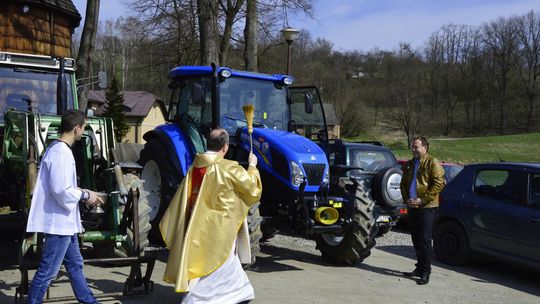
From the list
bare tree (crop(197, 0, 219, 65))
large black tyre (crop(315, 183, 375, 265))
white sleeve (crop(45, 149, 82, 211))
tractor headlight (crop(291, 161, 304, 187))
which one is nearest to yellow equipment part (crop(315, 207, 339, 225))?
large black tyre (crop(315, 183, 375, 265))

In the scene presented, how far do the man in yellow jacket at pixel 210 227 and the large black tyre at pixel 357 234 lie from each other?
3004mm

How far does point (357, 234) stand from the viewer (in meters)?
8.16

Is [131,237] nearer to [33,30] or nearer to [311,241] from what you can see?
[311,241]

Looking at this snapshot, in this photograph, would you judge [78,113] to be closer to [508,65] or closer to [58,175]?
[58,175]

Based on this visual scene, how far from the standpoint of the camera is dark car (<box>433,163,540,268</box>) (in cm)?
804

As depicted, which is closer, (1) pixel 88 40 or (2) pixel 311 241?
(2) pixel 311 241

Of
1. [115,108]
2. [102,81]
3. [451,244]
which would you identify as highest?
[115,108]

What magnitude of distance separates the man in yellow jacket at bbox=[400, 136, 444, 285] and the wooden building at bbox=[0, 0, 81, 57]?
690 inches

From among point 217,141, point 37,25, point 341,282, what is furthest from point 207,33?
point 217,141

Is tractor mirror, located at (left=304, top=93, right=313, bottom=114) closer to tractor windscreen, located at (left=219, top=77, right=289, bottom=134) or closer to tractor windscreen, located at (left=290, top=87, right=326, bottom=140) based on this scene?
tractor windscreen, located at (left=290, top=87, right=326, bottom=140)

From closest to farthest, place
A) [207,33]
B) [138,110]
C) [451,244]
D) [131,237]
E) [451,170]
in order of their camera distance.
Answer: [131,237], [451,244], [451,170], [207,33], [138,110]

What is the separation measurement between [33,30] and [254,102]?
15.9 m

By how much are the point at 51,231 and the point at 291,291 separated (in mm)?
3017

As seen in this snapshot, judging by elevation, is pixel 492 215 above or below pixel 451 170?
below
